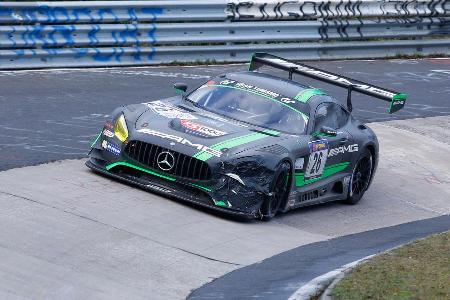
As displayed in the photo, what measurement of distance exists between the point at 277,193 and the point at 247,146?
630mm

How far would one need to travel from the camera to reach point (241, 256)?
10422 millimetres

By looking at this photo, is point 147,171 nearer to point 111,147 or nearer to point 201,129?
point 111,147

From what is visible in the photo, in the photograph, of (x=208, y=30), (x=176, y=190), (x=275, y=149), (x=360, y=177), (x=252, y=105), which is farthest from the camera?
(x=208, y=30)

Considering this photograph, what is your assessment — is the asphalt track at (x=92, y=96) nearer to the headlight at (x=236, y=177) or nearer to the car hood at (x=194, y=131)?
the car hood at (x=194, y=131)

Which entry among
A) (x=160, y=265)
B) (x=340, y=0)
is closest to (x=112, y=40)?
(x=340, y=0)

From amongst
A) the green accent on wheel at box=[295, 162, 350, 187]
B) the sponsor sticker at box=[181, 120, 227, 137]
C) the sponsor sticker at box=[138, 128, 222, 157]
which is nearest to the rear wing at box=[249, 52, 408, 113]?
the green accent on wheel at box=[295, 162, 350, 187]

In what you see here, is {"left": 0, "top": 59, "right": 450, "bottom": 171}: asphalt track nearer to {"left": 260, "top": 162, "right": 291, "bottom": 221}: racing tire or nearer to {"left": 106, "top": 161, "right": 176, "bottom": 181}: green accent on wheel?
{"left": 106, "top": 161, "right": 176, "bottom": 181}: green accent on wheel

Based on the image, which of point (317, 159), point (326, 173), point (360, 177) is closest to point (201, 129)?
point (317, 159)

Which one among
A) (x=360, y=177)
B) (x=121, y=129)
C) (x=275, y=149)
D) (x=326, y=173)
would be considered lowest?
(x=360, y=177)

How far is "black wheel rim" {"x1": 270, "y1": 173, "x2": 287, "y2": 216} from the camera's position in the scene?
1198 cm

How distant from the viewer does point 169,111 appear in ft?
41.6

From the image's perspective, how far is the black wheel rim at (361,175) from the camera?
45.8 ft

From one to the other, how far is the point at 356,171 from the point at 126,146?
326cm

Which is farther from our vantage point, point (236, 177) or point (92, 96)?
point (92, 96)
